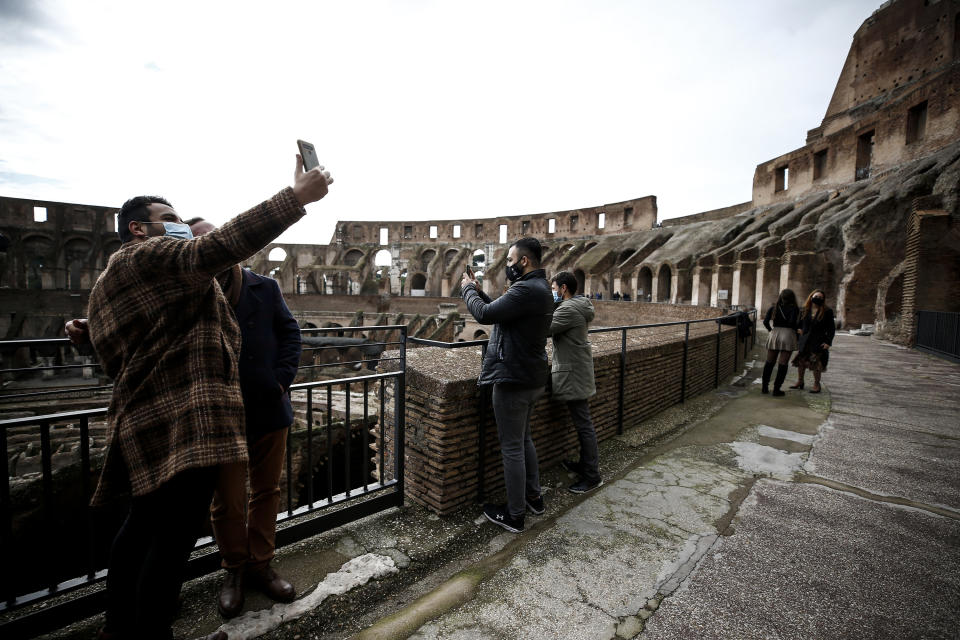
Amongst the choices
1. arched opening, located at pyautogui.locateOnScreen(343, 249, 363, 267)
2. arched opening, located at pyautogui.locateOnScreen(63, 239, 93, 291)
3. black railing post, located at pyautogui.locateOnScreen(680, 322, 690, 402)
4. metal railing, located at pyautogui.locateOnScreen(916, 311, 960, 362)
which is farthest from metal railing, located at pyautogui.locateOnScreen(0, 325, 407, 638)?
arched opening, located at pyautogui.locateOnScreen(343, 249, 363, 267)

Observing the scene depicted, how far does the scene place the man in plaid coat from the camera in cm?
143

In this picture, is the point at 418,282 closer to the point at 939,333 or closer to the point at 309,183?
the point at 939,333

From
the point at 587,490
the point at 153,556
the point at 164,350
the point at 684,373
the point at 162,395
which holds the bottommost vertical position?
the point at 587,490

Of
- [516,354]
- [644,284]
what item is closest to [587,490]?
[516,354]

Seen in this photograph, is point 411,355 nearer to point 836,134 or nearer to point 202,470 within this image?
point 202,470

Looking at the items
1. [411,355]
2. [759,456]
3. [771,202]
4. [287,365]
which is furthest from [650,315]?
[287,365]

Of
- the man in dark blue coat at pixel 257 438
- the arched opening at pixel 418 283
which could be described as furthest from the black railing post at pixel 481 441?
the arched opening at pixel 418 283

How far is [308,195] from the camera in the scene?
4.93 feet

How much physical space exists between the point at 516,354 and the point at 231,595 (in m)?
1.83

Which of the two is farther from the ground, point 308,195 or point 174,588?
point 308,195

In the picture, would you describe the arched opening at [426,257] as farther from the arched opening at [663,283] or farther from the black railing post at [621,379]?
the black railing post at [621,379]

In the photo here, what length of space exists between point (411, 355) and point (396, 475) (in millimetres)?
855

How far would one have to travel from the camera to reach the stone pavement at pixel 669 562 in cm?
192

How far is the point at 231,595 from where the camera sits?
6.42 feet
